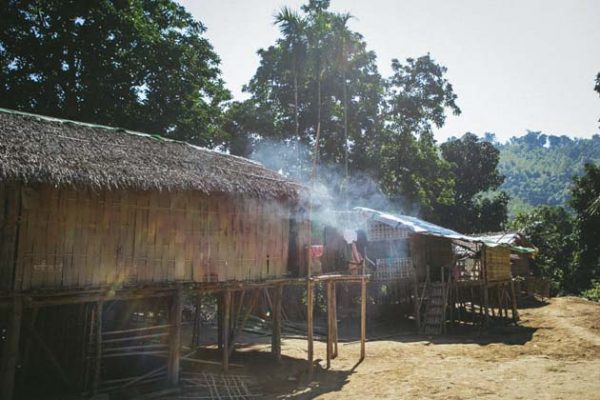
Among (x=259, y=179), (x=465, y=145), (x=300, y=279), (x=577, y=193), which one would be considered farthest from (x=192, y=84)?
(x=465, y=145)

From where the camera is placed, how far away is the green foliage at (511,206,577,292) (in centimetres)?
3522

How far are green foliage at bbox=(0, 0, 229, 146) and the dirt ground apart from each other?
12120 millimetres

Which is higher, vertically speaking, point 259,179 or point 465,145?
point 465,145

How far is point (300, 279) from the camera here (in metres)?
12.4

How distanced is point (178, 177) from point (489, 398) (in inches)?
334

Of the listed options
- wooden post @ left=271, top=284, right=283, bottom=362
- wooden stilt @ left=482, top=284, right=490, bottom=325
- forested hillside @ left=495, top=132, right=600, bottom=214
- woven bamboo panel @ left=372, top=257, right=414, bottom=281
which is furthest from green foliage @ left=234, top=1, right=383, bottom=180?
forested hillside @ left=495, top=132, right=600, bottom=214

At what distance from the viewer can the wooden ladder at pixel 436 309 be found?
18375 millimetres

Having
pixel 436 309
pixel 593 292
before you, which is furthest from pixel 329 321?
pixel 593 292

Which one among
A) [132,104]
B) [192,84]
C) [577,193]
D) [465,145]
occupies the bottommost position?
[577,193]

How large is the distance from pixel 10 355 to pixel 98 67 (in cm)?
1493

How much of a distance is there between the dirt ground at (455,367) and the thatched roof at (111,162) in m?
5.17

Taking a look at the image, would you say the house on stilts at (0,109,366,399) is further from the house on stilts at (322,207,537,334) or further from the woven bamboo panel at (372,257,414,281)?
the woven bamboo panel at (372,257,414,281)

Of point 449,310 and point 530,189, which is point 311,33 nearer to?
point 449,310

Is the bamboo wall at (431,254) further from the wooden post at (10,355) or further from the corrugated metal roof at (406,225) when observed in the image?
the wooden post at (10,355)
